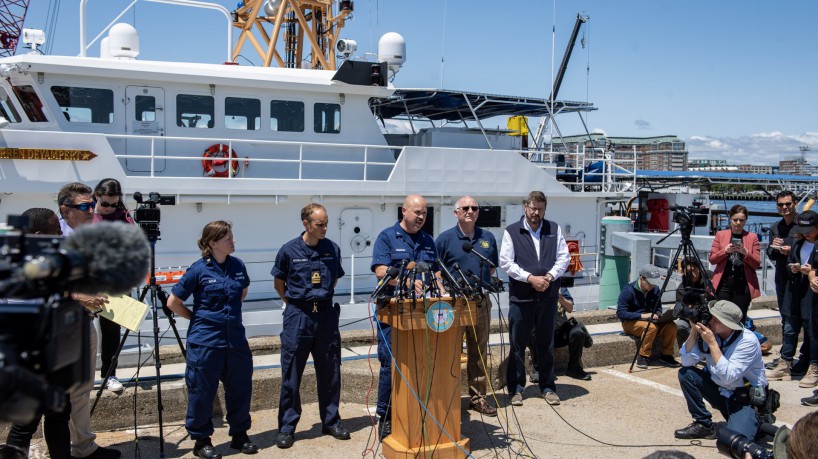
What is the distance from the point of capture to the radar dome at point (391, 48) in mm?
13273

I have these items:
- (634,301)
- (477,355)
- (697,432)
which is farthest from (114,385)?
(634,301)

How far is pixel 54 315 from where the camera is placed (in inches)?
75.9

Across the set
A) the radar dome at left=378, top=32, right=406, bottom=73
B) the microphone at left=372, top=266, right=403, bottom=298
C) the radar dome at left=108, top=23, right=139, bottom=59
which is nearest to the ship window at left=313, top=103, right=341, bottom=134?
the radar dome at left=378, top=32, right=406, bottom=73

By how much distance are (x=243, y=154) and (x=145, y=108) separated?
1.60m

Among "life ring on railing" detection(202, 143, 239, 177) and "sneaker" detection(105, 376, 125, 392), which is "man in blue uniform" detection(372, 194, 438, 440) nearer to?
"sneaker" detection(105, 376, 125, 392)

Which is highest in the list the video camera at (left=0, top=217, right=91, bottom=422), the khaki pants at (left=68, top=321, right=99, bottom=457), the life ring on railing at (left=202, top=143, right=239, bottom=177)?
the life ring on railing at (left=202, top=143, right=239, bottom=177)

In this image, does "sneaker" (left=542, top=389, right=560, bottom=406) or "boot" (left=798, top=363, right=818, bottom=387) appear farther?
"boot" (left=798, top=363, right=818, bottom=387)

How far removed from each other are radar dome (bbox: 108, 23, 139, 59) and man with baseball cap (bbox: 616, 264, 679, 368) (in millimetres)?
8570

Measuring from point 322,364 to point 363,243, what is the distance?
5472 mm

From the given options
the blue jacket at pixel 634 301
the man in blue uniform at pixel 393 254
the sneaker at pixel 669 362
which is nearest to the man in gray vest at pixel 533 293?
the man in blue uniform at pixel 393 254

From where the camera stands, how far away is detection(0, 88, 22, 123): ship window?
10141 millimetres

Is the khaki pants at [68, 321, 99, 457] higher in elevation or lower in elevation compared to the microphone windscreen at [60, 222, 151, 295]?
lower

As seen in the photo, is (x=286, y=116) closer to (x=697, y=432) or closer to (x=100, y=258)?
(x=697, y=432)

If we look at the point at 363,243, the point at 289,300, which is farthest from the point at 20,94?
the point at 289,300
